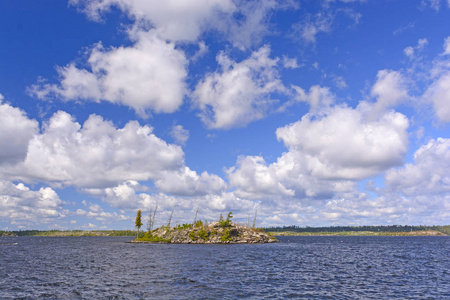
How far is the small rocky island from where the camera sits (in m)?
163

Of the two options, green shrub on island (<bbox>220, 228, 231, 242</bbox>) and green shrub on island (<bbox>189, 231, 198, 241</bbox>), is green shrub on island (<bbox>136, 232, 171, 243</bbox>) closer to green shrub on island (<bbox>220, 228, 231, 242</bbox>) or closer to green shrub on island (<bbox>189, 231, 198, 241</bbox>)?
green shrub on island (<bbox>189, 231, 198, 241</bbox>)

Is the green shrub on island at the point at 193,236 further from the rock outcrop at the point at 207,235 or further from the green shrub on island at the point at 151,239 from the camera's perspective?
the green shrub on island at the point at 151,239

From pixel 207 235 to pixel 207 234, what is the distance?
59 cm

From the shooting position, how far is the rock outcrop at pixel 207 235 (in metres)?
163

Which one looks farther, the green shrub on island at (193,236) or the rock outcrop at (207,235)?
the green shrub on island at (193,236)

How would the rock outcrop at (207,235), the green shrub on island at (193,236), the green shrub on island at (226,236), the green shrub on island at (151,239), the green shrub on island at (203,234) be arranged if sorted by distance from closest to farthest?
the green shrub on island at (226,236)
the green shrub on island at (203,234)
the rock outcrop at (207,235)
the green shrub on island at (193,236)
the green shrub on island at (151,239)

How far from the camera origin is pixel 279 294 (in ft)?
122

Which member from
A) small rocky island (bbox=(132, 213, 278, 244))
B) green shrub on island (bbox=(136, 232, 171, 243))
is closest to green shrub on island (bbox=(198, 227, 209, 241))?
small rocky island (bbox=(132, 213, 278, 244))

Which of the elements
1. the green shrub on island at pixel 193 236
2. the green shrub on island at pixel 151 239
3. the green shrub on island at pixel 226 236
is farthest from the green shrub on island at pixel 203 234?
the green shrub on island at pixel 151 239

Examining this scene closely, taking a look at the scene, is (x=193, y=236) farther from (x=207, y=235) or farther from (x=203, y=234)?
(x=207, y=235)

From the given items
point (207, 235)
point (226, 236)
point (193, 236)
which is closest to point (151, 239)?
point (193, 236)

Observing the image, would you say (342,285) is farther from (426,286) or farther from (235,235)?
(235,235)

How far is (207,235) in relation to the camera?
164500 millimetres

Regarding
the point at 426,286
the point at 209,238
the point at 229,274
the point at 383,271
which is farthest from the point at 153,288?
the point at 209,238
